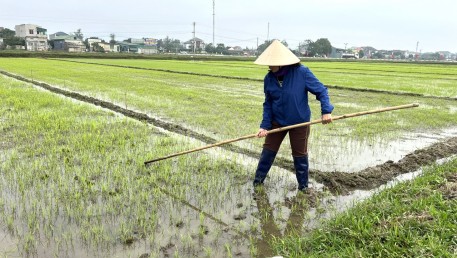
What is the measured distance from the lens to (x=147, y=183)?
159 inches

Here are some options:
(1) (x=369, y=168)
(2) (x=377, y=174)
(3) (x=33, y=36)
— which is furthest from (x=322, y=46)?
(2) (x=377, y=174)

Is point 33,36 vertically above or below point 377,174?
above

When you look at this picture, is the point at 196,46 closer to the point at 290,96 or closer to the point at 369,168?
the point at 369,168

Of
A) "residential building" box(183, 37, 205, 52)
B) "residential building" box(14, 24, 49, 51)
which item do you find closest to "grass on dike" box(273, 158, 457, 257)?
"residential building" box(14, 24, 49, 51)

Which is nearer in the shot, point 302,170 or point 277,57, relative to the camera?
point 277,57

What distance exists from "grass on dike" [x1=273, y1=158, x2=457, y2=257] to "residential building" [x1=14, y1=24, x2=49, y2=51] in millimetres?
67687

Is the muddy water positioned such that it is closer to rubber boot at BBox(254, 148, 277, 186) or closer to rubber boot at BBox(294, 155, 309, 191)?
rubber boot at BBox(294, 155, 309, 191)

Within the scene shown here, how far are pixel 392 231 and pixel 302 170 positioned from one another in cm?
141

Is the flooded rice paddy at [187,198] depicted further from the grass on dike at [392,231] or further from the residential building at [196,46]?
the residential building at [196,46]

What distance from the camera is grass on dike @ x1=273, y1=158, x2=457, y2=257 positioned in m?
2.36

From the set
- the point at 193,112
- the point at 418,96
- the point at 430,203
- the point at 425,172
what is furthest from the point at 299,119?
the point at 418,96

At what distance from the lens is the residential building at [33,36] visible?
62772 millimetres

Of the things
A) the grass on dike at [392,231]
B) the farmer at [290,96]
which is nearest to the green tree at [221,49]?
the farmer at [290,96]

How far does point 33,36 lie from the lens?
66750 millimetres
